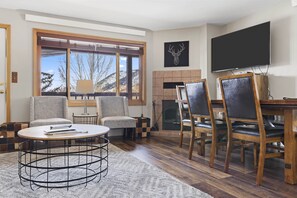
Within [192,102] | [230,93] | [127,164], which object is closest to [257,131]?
[230,93]

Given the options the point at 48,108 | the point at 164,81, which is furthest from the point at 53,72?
the point at 164,81

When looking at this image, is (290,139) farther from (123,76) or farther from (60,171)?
(123,76)

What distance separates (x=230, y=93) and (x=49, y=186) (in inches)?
73.9

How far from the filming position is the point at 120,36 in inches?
191

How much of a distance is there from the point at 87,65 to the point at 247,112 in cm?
351

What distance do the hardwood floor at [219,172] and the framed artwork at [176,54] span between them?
2.14 m

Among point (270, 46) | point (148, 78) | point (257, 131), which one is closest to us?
point (257, 131)

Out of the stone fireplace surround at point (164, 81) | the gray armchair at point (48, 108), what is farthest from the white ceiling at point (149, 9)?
the gray armchair at point (48, 108)

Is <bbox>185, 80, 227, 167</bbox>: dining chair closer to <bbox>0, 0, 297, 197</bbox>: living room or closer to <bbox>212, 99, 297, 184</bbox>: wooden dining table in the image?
<bbox>0, 0, 297, 197</bbox>: living room

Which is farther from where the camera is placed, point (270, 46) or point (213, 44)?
point (213, 44)

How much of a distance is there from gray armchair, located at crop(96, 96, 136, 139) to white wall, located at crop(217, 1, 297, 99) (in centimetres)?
254

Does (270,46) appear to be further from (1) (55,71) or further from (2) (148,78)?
(1) (55,71)

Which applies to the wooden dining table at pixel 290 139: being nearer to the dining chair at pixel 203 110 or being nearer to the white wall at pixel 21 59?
the dining chair at pixel 203 110

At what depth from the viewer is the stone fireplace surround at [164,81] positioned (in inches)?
195
